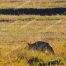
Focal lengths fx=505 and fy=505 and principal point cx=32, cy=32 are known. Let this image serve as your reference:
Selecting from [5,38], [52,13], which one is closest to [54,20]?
[52,13]

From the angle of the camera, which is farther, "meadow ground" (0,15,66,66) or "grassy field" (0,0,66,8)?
"grassy field" (0,0,66,8)

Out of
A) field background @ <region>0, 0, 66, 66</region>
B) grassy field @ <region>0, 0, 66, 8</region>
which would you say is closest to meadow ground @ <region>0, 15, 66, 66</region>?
field background @ <region>0, 0, 66, 66</region>

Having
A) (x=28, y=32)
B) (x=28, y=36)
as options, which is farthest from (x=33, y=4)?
(x=28, y=36)

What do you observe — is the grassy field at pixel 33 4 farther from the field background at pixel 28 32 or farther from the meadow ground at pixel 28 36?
the meadow ground at pixel 28 36

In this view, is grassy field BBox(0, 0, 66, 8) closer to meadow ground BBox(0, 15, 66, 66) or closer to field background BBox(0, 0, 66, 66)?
field background BBox(0, 0, 66, 66)

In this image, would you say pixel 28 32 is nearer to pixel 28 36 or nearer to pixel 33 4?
pixel 28 36

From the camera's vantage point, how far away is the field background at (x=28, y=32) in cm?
2083

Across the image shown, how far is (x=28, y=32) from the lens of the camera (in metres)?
26.6

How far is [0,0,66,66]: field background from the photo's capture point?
20.8 metres

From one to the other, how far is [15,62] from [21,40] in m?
4.97

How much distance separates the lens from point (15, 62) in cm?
1997

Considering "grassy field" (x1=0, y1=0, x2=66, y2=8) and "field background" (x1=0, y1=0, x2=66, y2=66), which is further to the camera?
"grassy field" (x1=0, y1=0, x2=66, y2=8)

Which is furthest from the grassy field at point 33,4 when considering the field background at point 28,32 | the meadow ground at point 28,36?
the meadow ground at point 28,36

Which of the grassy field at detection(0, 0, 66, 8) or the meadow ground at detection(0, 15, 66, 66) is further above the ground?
the meadow ground at detection(0, 15, 66, 66)
